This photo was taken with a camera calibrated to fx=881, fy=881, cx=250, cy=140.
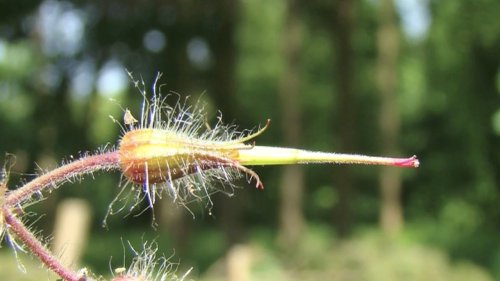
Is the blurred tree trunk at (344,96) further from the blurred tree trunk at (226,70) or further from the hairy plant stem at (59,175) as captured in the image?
the hairy plant stem at (59,175)

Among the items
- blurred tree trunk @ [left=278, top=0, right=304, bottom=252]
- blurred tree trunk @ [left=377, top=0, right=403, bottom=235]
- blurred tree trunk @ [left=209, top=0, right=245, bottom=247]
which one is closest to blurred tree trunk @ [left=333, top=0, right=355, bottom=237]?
blurred tree trunk @ [left=278, top=0, right=304, bottom=252]

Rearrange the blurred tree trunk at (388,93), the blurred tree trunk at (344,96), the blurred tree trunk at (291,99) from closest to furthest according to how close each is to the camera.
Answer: the blurred tree trunk at (344,96) → the blurred tree trunk at (291,99) → the blurred tree trunk at (388,93)

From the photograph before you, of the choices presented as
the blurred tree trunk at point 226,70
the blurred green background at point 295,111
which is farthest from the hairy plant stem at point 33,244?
the blurred tree trunk at point 226,70

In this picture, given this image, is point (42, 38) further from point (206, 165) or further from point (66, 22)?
point (206, 165)

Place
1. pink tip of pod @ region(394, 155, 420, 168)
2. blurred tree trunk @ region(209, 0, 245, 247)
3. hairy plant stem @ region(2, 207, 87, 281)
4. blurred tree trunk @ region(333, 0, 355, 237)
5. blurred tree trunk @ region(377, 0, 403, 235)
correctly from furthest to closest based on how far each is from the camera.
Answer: blurred tree trunk @ region(377, 0, 403, 235) → blurred tree trunk @ region(333, 0, 355, 237) → blurred tree trunk @ region(209, 0, 245, 247) → hairy plant stem @ region(2, 207, 87, 281) → pink tip of pod @ region(394, 155, 420, 168)

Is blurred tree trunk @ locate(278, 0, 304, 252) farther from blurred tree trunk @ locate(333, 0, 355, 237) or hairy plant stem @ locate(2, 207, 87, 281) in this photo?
hairy plant stem @ locate(2, 207, 87, 281)

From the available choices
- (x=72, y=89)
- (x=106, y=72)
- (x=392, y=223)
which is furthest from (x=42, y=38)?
(x=392, y=223)
